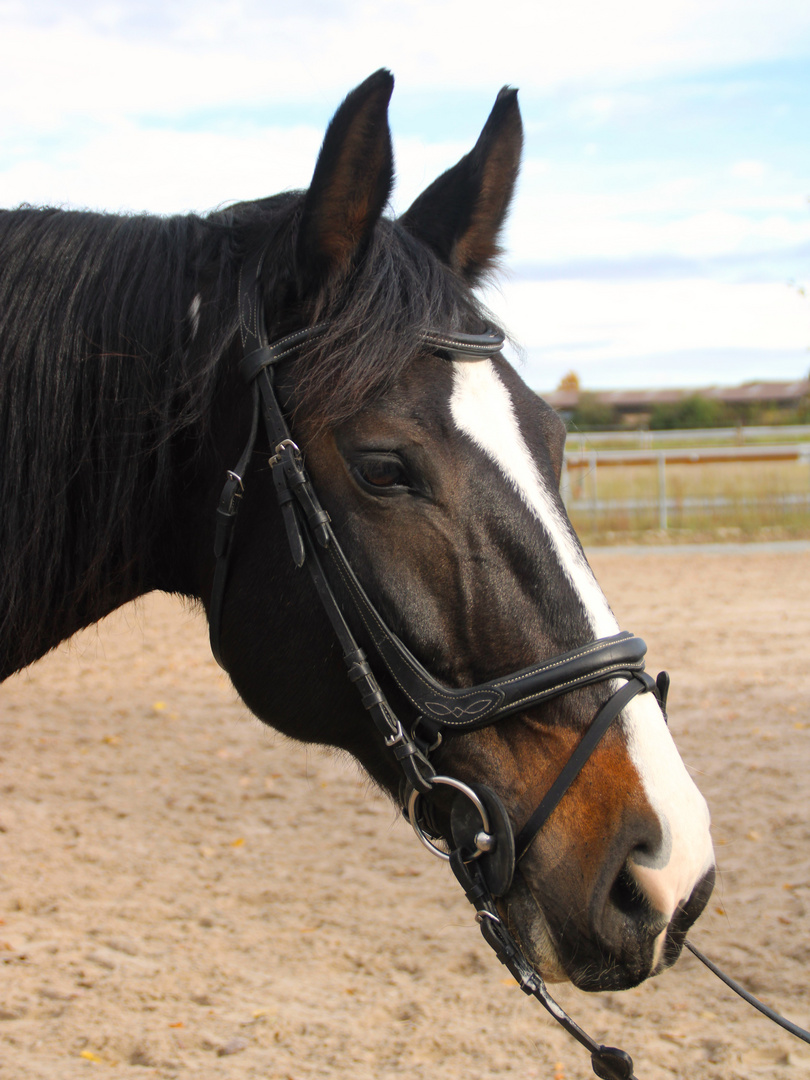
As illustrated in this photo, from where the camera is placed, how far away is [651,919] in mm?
1577

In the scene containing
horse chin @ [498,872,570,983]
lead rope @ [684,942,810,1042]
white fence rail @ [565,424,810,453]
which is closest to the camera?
horse chin @ [498,872,570,983]

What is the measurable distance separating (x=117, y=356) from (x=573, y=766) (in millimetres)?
1304

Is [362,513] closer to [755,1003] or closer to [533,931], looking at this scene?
[533,931]

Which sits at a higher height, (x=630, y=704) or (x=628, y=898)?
(x=630, y=704)

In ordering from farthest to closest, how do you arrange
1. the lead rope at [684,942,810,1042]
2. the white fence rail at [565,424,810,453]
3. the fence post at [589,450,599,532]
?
the white fence rail at [565,424,810,453] → the fence post at [589,450,599,532] → the lead rope at [684,942,810,1042]

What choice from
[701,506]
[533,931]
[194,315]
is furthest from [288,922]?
[701,506]

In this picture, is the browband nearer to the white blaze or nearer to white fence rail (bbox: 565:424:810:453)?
the white blaze

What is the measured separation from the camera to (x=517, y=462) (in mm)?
1752

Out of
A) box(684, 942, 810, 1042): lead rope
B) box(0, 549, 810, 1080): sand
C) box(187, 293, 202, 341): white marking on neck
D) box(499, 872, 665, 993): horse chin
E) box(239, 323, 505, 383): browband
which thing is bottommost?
box(0, 549, 810, 1080): sand

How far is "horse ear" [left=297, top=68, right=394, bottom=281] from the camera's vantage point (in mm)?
1694

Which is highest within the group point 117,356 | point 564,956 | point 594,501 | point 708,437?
point 117,356

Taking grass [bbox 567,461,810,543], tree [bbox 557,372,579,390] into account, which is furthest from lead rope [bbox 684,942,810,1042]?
tree [bbox 557,372,579,390]

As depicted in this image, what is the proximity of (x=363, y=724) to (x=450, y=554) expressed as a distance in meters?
0.46

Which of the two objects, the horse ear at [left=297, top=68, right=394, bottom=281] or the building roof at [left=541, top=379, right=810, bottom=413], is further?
the building roof at [left=541, top=379, right=810, bottom=413]
